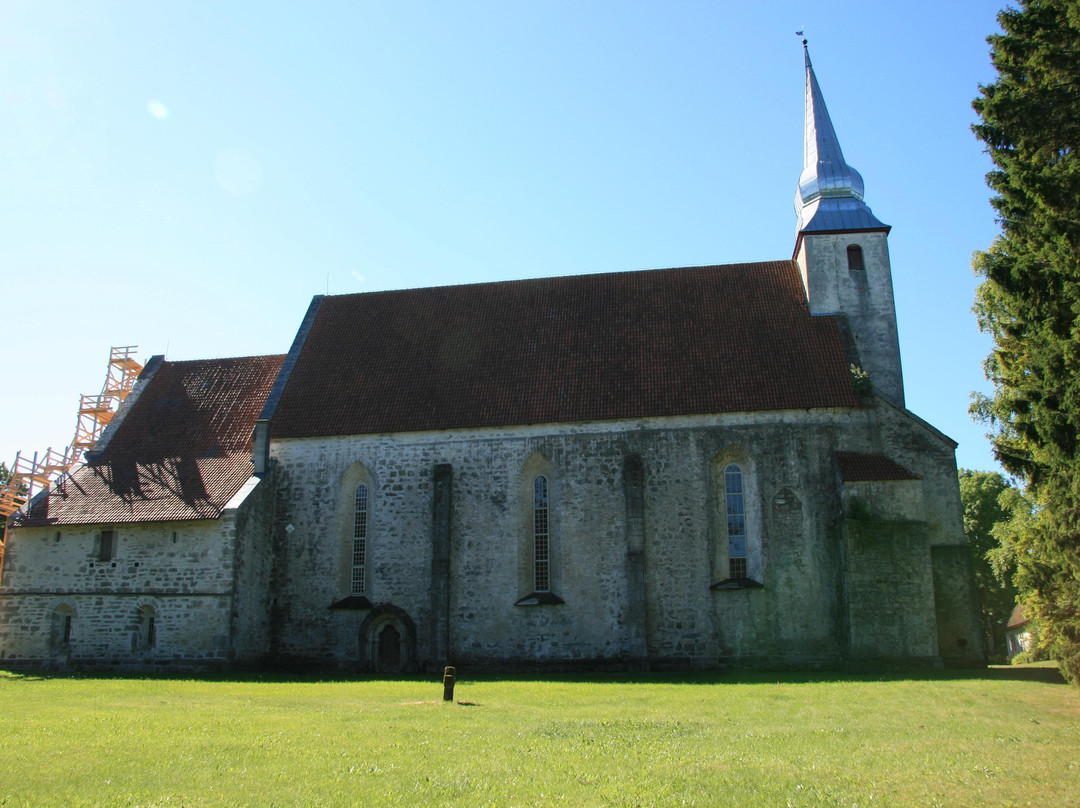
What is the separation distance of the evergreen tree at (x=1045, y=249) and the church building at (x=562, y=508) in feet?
20.2

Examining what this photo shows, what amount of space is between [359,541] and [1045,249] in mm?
18961

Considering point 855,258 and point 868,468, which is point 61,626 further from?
point 855,258

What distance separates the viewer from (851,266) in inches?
1076

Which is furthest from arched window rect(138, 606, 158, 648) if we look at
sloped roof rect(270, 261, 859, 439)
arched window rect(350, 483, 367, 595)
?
sloped roof rect(270, 261, 859, 439)

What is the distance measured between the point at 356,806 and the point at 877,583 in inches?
662

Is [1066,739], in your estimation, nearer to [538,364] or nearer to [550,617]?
[550,617]

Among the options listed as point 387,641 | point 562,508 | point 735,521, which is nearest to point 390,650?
point 387,641

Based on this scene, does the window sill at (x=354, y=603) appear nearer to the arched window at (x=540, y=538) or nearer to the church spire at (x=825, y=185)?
the arched window at (x=540, y=538)

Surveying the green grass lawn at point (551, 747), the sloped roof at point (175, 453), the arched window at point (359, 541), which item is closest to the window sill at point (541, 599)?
the arched window at point (359, 541)

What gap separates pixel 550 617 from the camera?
24.2 meters

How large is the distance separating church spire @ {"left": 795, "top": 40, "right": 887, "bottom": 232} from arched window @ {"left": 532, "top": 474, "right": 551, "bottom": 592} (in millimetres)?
11412

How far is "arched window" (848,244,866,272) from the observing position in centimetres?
→ 2728

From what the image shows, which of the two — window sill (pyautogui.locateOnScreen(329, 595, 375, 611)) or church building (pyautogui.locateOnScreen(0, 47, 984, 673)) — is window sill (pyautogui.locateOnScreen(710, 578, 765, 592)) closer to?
church building (pyautogui.locateOnScreen(0, 47, 984, 673))

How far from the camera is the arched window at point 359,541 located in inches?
1021
